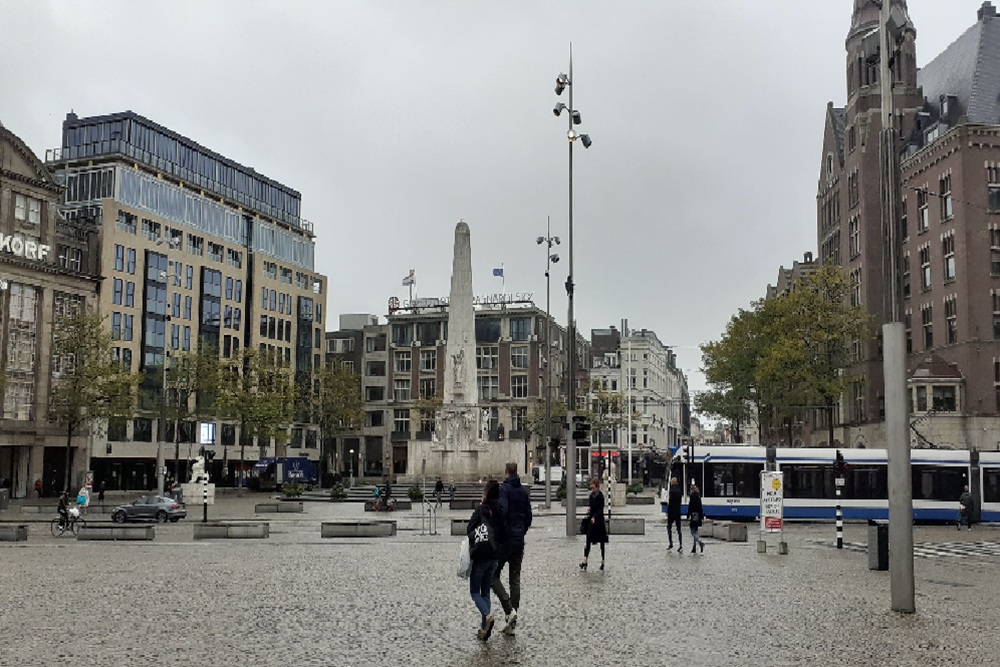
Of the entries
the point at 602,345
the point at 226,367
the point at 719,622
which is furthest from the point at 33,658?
the point at 602,345

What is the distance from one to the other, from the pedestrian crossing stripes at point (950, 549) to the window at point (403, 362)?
3546 inches

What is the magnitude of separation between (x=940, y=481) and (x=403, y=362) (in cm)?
8300

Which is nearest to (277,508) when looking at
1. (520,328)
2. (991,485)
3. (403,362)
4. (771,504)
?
(771,504)

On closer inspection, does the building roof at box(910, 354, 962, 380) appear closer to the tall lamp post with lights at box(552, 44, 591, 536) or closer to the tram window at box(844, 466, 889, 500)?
the tram window at box(844, 466, 889, 500)

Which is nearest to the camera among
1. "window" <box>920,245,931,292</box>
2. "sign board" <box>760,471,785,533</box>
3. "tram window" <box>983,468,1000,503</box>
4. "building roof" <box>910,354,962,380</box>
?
"sign board" <box>760,471,785,533</box>

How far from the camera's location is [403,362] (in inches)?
4697

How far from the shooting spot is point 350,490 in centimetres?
6662

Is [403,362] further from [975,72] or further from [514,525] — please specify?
[514,525]

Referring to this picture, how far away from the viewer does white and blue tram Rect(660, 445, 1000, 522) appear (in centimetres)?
4091

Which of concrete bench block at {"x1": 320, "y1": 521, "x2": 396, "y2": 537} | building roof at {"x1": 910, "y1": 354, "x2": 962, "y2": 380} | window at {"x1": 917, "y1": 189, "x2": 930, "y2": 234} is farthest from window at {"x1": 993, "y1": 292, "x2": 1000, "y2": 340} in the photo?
concrete bench block at {"x1": 320, "y1": 521, "x2": 396, "y2": 537}

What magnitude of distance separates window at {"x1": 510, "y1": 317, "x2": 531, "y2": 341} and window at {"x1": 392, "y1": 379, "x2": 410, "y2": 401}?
14114 millimetres

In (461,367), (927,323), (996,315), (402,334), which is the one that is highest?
(402,334)

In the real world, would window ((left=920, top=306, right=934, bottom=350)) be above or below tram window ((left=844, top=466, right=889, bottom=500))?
above

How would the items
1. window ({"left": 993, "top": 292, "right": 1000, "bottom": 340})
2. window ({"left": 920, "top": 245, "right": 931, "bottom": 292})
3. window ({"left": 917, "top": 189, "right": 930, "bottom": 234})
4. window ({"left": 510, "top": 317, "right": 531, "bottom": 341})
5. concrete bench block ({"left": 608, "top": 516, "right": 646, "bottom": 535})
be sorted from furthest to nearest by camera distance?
window ({"left": 510, "top": 317, "right": 531, "bottom": 341}), window ({"left": 917, "top": 189, "right": 930, "bottom": 234}), window ({"left": 920, "top": 245, "right": 931, "bottom": 292}), window ({"left": 993, "top": 292, "right": 1000, "bottom": 340}), concrete bench block ({"left": 608, "top": 516, "right": 646, "bottom": 535})
